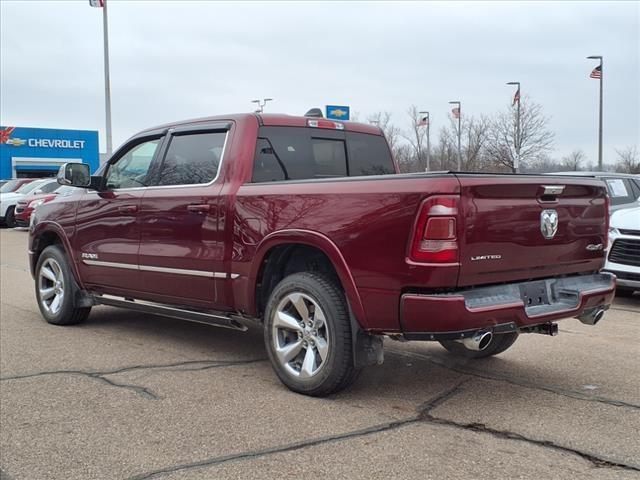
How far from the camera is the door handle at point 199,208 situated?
5.08m

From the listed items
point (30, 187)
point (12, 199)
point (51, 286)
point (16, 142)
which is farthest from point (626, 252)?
point (16, 142)

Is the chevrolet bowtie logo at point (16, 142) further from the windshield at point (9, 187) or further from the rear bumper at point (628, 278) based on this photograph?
the rear bumper at point (628, 278)

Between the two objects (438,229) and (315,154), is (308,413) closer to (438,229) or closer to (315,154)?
(438,229)

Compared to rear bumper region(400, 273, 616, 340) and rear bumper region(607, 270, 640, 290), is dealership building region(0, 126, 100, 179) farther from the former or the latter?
rear bumper region(400, 273, 616, 340)

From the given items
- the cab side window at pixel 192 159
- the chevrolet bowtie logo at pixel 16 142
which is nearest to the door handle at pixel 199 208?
the cab side window at pixel 192 159

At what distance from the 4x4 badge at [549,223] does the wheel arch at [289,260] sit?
1.26 meters

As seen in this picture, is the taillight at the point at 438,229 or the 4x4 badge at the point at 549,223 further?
the 4x4 badge at the point at 549,223

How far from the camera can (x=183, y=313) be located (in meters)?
5.49

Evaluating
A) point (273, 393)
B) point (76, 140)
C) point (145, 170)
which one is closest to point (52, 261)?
point (145, 170)

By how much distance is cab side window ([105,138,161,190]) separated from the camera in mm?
5914

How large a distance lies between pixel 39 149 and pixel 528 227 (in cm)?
4510

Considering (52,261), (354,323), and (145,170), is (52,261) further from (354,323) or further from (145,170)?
(354,323)

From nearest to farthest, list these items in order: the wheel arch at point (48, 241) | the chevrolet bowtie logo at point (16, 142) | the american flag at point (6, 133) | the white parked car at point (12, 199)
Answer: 1. the wheel arch at point (48, 241)
2. the white parked car at point (12, 199)
3. the american flag at point (6, 133)
4. the chevrolet bowtie logo at point (16, 142)

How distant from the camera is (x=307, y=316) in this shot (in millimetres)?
4469
